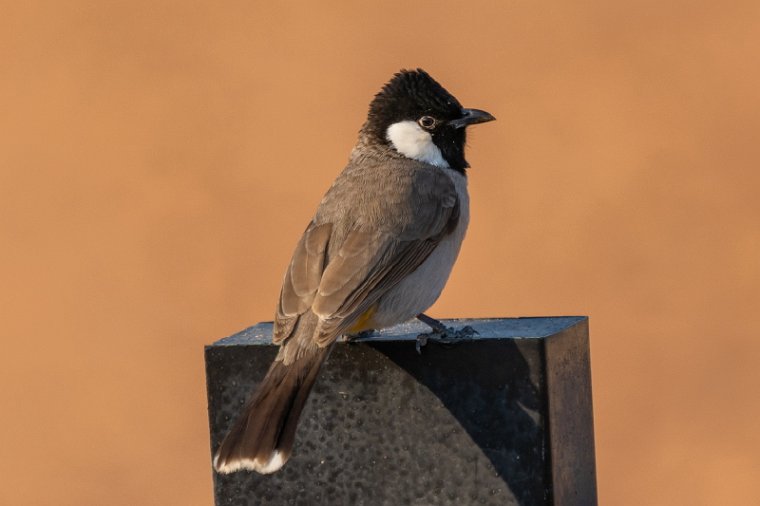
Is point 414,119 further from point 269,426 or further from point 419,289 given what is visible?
point 269,426

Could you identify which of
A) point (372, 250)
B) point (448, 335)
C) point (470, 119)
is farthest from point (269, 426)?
point (470, 119)

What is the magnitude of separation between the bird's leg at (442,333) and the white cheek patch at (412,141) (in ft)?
2.45

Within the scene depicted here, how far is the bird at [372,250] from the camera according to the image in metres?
2.60

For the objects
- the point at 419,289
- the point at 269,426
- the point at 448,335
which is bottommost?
the point at 269,426

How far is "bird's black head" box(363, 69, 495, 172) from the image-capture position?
3.89 meters

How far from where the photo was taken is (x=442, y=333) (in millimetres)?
2871

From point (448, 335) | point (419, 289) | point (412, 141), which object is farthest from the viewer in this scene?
point (412, 141)

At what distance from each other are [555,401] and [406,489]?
0.42 metres

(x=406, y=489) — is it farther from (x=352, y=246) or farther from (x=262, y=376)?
(x=352, y=246)

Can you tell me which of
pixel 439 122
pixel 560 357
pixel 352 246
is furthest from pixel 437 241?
pixel 560 357

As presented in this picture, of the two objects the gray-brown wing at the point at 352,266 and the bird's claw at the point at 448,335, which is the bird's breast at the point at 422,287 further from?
the bird's claw at the point at 448,335

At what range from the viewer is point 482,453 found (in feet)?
8.28

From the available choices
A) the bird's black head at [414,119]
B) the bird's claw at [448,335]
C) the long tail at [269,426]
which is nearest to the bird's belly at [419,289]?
the bird's claw at [448,335]

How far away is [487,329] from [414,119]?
1196 mm
